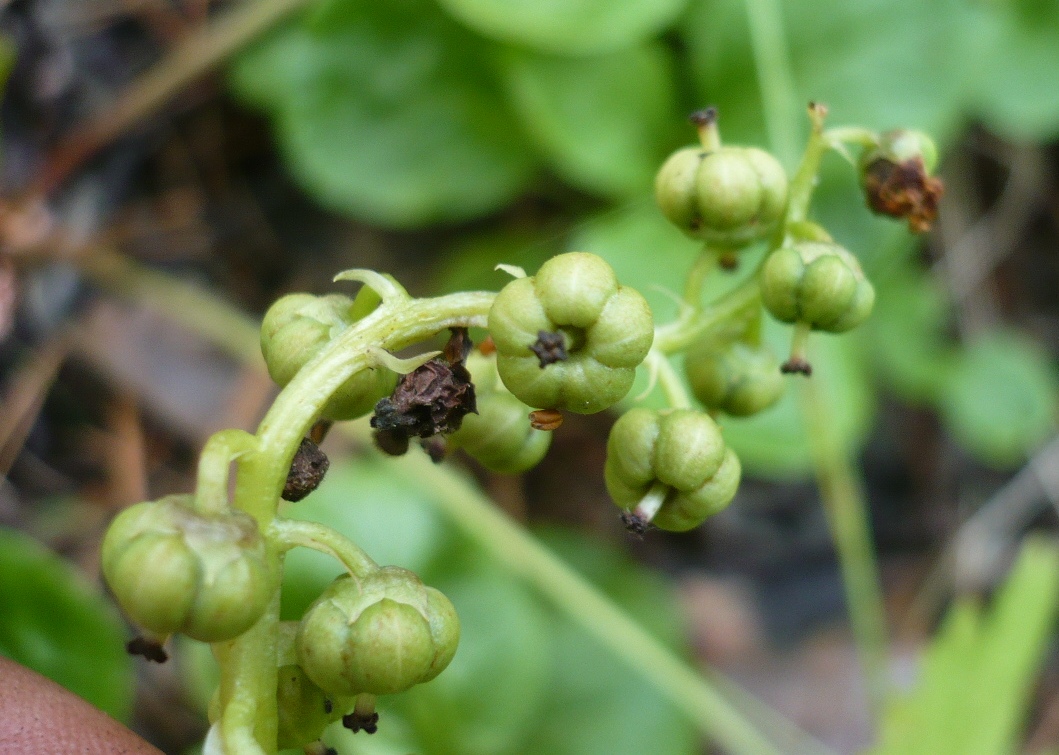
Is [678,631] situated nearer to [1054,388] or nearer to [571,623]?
[571,623]

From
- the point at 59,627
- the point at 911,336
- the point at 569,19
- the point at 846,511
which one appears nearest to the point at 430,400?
the point at 59,627

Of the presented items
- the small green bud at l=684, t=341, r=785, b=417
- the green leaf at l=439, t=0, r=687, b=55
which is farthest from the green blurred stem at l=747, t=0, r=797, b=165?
the small green bud at l=684, t=341, r=785, b=417

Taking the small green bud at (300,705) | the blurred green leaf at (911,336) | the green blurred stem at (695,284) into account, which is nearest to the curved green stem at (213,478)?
the small green bud at (300,705)

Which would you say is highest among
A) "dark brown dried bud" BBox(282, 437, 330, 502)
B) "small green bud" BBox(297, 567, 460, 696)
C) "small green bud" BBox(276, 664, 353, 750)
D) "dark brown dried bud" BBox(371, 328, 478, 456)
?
"dark brown dried bud" BBox(371, 328, 478, 456)

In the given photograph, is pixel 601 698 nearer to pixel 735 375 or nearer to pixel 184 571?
pixel 735 375

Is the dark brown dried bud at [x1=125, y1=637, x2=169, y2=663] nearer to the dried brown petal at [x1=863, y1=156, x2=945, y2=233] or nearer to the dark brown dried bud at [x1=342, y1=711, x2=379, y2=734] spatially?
the dark brown dried bud at [x1=342, y1=711, x2=379, y2=734]

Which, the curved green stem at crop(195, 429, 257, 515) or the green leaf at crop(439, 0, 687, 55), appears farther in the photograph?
the green leaf at crop(439, 0, 687, 55)

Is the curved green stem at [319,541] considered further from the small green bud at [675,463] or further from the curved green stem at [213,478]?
the small green bud at [675,463]
